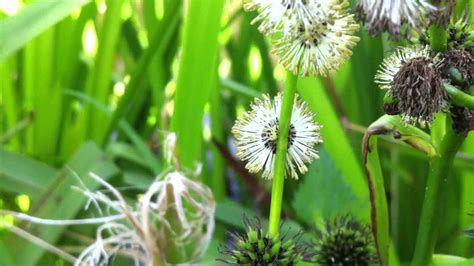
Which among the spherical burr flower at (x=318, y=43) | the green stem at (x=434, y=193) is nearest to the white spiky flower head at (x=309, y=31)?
the spherical burr flower at (x=318, y=43)

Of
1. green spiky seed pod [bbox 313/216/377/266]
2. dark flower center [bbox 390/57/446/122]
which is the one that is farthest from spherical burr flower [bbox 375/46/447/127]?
green spiky seed pod [bbox 313/216/377/266]

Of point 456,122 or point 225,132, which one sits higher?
point 456,122

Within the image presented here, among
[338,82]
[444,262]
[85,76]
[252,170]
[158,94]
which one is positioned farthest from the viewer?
[85,76]

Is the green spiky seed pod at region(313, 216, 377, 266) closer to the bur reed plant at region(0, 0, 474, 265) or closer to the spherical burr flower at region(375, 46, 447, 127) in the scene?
the bur reed plant at region(0, 0, 474, 265)

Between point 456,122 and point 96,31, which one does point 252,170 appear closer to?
point 456,122

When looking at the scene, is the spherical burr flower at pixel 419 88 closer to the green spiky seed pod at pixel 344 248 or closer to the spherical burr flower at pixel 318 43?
the spherical burr flower at pixel 318 43

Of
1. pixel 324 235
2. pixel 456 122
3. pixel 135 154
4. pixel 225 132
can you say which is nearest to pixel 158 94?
pixel 135 154
